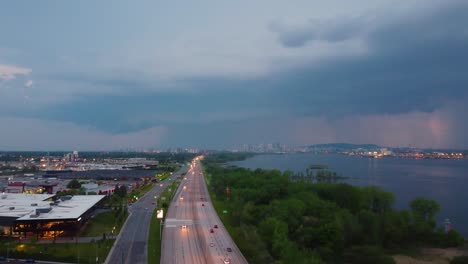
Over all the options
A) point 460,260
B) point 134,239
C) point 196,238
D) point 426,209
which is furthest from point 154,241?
point 426,209

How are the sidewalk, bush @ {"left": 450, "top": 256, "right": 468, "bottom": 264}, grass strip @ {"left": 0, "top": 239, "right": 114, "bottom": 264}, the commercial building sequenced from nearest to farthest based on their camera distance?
grass strip @ {"left": 0, "top": 239, "right": 114, "bottom": 264} → bush @ {"left": 450, "top": 256, "right": 468, "bottom": 264} → the sidewalk → the commercial building

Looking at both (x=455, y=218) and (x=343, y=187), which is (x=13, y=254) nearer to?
(x=343, y=187)

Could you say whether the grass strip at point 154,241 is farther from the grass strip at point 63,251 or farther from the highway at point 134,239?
the grass strip at point 63,251

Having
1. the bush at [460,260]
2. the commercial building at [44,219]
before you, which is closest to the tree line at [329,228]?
the bush at [460,260]

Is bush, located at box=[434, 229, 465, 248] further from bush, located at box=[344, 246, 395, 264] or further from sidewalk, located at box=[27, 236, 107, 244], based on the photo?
sidewalk, located at box=[27, 236, 107, 244]

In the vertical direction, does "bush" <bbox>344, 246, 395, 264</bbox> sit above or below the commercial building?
below

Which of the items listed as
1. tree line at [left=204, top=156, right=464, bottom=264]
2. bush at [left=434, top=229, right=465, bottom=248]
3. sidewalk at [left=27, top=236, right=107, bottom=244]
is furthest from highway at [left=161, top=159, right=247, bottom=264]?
bush at [left=434, top=229, right=465, bottom=248]

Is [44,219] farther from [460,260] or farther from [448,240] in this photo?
[448,240]
